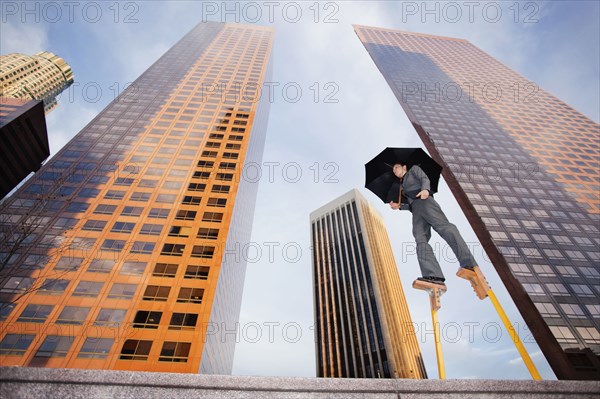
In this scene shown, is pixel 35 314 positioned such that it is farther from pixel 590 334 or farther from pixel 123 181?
pixel 590 334

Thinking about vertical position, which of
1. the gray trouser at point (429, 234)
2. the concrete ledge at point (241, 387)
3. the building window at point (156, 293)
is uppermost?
the building window at point (156, 293)

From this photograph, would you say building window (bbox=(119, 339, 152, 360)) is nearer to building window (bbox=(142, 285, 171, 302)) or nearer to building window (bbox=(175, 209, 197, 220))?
building window (bbox=(142, 285, 171, 302))

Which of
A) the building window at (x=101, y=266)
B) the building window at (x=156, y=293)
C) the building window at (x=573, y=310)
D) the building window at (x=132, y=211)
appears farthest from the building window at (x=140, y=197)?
the building window at (x=573, y=310)

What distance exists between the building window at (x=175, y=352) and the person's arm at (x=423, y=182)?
35183 millimetres

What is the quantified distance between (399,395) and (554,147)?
92.8 metres

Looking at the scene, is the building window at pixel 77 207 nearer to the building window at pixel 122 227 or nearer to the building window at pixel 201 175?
the building window at pixel 122 227

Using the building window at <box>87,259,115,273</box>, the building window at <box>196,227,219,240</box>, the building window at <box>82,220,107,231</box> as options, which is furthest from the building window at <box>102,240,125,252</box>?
the building window at <box>196,227,219,240</box>

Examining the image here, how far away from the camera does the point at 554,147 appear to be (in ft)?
246

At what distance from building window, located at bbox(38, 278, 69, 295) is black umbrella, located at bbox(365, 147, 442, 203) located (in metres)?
42.8

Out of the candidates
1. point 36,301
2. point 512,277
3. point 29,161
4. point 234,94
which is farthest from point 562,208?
point 29,161

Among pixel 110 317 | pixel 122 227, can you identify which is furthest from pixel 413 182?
pixel 122 227

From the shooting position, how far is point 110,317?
35.5 m

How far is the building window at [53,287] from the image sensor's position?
36688mm

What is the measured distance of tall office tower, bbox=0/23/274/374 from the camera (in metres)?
33.6
